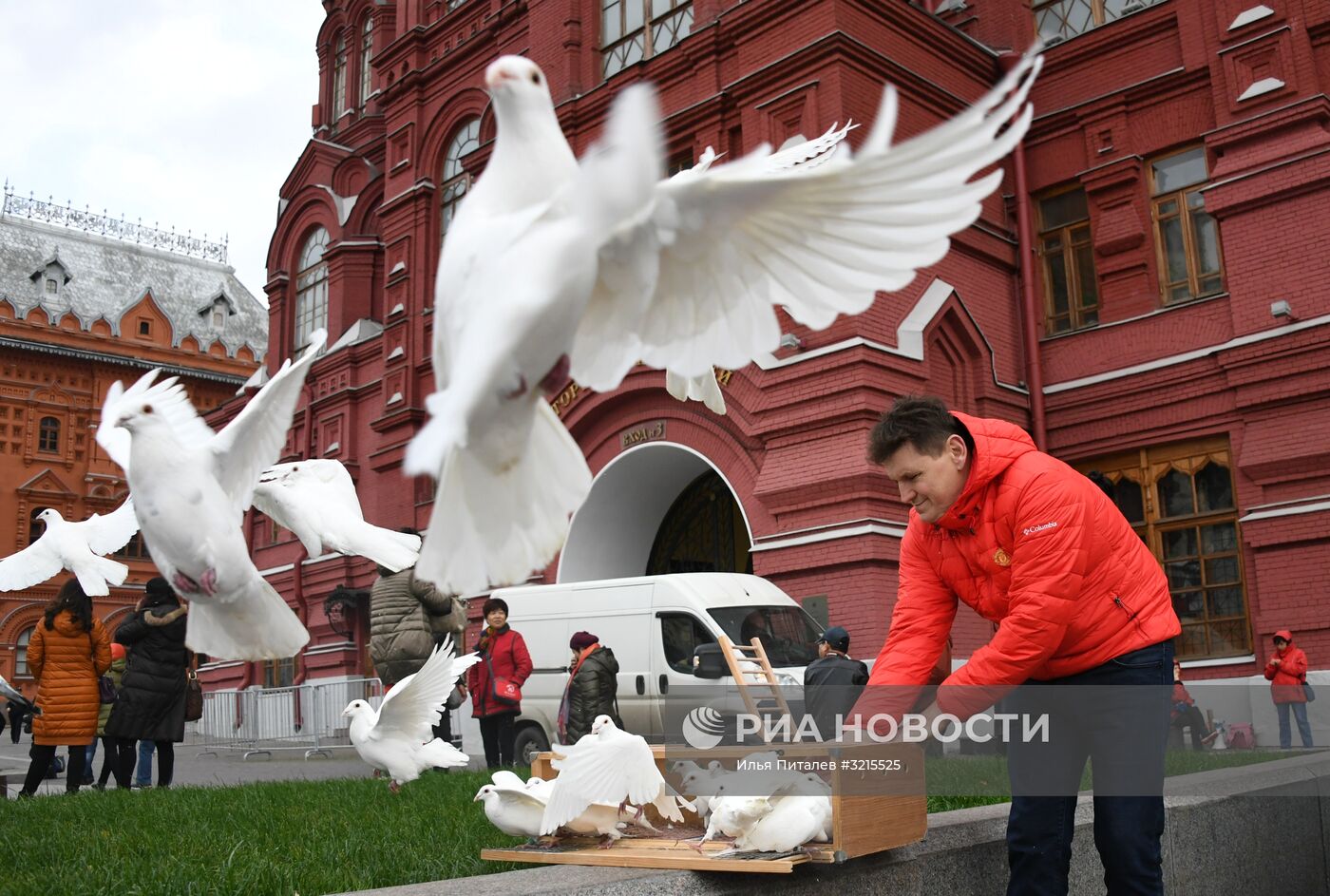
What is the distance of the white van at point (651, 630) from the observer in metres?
11.7

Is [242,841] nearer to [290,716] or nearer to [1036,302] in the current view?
[1036,302]

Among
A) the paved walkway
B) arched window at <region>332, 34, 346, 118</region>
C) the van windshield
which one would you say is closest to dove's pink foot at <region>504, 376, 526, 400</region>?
the paved walkway

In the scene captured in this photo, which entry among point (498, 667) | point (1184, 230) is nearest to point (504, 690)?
point (498, 667)

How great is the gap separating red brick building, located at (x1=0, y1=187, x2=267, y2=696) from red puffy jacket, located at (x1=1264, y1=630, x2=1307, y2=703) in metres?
26.5

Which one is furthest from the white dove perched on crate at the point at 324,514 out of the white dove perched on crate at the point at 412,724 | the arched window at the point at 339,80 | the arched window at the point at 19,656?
the arched window at the point at 19,656

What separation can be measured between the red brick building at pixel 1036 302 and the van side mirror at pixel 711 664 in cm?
270

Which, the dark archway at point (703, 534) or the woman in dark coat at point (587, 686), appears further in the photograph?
the dark archway at point (703, 534)

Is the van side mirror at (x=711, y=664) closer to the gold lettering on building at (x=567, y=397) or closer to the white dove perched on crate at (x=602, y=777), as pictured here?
the white dove perched on crate at (x=602, y=777)

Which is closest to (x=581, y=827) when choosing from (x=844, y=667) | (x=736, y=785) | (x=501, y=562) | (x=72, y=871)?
(x=736, y=785)

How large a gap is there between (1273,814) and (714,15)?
1228 cm

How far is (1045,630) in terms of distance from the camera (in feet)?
10.9

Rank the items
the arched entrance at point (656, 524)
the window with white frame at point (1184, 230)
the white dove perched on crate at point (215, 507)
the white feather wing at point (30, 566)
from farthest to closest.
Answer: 1. the arched entrance at point (656, 524)
2. the window with white frame at point (1184, 230)
3. the white feather wing at point (30, 566)
4. the white dove perched on crate at point (215, 507)

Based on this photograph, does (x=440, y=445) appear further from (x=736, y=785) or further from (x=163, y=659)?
(x=163, y=659)

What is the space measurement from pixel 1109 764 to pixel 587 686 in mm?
6636
